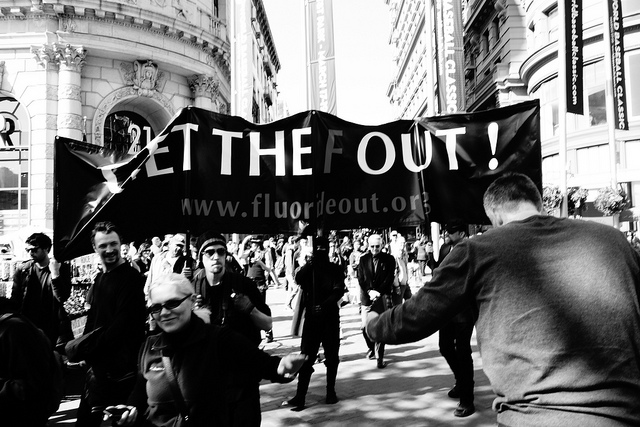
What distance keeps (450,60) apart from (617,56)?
613 cm

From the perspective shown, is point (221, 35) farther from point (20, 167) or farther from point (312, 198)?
point (312, 198)

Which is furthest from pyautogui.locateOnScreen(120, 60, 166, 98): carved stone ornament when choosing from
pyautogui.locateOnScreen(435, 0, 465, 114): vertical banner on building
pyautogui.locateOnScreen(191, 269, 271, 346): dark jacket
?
pyautogui.locateOnScreen(191, 269, 271, 346): dark jacket

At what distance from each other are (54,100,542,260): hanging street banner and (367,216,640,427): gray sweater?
8.87 ft

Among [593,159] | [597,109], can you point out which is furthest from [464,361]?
[597,109]

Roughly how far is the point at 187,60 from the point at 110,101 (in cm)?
398

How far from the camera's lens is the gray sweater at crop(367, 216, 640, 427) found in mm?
2010

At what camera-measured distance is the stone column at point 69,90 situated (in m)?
20.4

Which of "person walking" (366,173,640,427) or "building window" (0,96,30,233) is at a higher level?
"building window" (0,96,30,233)

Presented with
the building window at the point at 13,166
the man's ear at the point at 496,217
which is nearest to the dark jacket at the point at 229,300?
the man's ear at the point at 496,217

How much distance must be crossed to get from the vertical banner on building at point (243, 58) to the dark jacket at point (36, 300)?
1284 cm

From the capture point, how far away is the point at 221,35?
26.6 metres

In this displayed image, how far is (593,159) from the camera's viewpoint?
26969 mm

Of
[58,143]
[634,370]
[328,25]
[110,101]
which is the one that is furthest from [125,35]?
[634,370]

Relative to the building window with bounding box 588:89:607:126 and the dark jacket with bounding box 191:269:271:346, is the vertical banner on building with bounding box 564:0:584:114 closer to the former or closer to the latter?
the dark jacket with bounding box 191:269:271:346
